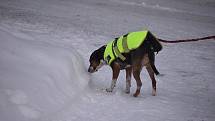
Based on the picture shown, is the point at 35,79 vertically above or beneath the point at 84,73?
above

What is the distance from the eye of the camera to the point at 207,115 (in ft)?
21.5

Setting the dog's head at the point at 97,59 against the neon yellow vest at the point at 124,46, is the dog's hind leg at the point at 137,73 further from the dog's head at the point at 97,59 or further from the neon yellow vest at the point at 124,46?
the dog's head at the point at 97,59

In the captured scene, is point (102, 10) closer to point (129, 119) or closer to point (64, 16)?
point (64, 16)

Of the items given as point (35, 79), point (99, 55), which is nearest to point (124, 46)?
point (99, 55)

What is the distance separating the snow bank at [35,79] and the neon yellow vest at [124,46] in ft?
2.38

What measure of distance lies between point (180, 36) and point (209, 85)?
A: 192 inches

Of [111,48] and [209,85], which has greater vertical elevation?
[111,48]

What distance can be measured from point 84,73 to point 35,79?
209cm

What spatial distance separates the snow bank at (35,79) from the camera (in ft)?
16.8

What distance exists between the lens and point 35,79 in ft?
19.2

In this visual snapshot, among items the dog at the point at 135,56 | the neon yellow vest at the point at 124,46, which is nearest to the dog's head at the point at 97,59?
the dog at the point at 135,56

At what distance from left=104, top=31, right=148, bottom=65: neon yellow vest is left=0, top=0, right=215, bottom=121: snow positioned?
72 centimetres

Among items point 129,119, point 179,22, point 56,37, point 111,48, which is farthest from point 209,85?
point 179,22

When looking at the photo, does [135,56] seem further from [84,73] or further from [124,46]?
[84,73]
